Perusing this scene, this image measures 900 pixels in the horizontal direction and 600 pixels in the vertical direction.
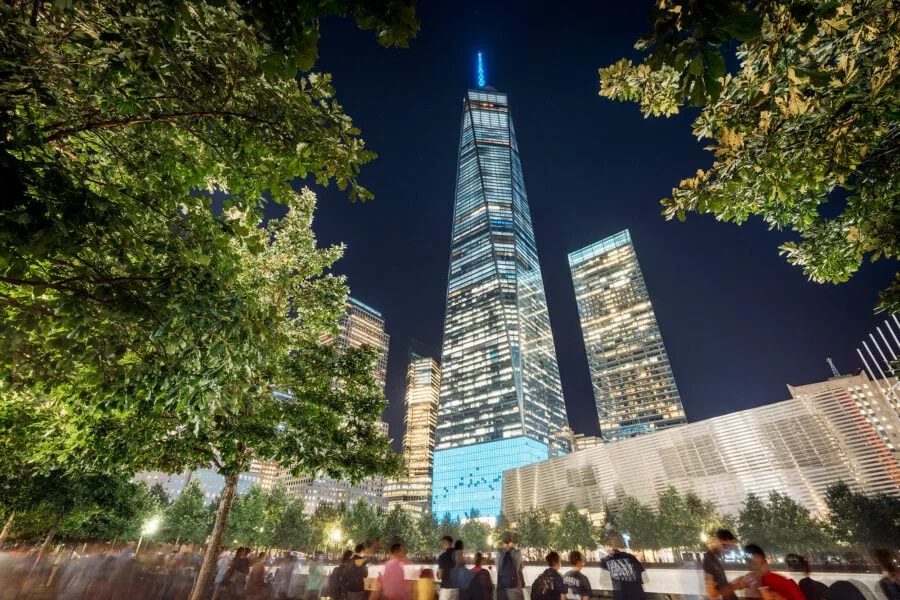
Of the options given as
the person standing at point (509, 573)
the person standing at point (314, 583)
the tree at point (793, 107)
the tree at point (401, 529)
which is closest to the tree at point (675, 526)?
the tree at point (401, 529)

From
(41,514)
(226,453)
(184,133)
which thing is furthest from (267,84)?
(41,514)

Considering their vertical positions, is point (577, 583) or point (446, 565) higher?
point (446, 565)

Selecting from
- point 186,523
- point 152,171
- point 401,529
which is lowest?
point 401,529

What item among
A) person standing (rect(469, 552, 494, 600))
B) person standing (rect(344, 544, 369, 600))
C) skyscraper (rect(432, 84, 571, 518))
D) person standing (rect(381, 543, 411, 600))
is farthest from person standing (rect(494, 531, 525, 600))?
skyscraper (rect(432, 84, 571, 518))

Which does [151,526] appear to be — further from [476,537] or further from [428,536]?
[476,537]

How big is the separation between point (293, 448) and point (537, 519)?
78.4 m

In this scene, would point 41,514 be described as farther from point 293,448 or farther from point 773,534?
point 773,534

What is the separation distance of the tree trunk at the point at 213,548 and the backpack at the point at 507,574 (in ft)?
21.9

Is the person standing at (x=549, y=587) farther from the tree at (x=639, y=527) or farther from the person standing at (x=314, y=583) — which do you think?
the tree at (x=639, y=527)

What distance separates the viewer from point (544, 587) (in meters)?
6.79

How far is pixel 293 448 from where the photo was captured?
8836mm

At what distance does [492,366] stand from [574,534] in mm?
89093

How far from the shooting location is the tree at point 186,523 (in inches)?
1946

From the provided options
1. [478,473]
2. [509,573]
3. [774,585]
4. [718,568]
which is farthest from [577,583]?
[478,473]
